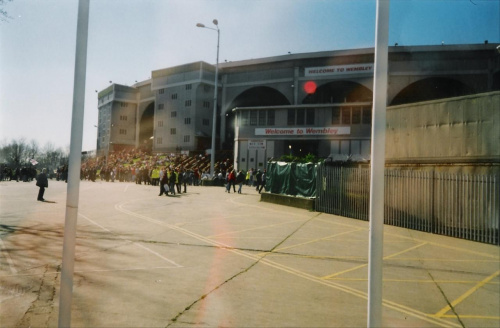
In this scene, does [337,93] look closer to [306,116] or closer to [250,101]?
[306,116]

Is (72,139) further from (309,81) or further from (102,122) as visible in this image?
(102,122)

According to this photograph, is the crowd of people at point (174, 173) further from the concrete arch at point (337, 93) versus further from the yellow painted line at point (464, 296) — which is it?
the yellow painted line at point (464, 296)

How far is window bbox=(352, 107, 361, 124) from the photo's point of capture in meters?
34.2

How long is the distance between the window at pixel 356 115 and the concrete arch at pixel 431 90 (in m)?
8.51

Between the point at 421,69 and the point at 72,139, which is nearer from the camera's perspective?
the point at 72,139

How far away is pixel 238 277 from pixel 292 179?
11.5m

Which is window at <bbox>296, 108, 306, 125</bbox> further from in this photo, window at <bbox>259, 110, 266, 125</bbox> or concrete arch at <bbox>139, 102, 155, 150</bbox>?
concrete arch at <bbox>139, 102, 155, 150</bbox>

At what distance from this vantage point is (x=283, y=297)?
5023 mm

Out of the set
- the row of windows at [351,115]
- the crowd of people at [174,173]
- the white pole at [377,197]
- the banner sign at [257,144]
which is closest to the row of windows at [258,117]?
the banner sign at [257,144]

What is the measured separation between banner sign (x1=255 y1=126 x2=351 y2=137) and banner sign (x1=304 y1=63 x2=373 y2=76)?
9179mm

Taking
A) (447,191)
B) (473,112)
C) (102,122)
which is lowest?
(447,191)

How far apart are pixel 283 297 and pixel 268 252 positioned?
2.77 m

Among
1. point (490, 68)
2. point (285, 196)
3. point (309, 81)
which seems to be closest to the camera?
point (285, 196)

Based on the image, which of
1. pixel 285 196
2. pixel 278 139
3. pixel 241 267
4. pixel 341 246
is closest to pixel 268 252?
pixel 241 267
